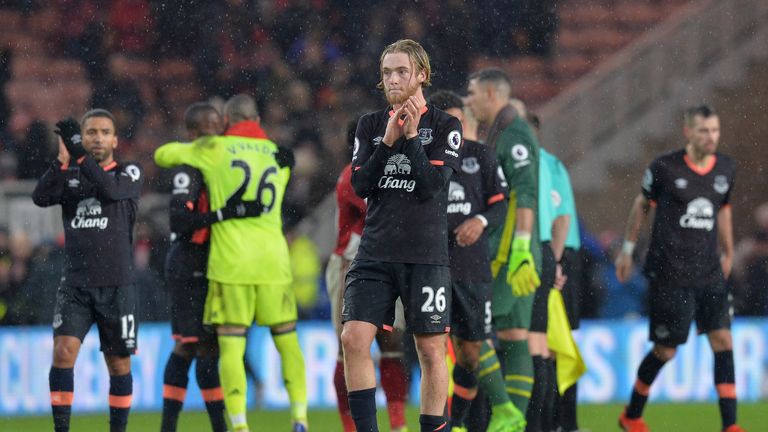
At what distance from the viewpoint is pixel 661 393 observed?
12.2 m

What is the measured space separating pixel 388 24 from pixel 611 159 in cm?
310

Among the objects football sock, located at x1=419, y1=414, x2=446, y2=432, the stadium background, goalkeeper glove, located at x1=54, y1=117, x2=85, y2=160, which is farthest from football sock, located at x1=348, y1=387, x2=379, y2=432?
the stadium background

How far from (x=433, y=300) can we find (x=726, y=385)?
11.0ft

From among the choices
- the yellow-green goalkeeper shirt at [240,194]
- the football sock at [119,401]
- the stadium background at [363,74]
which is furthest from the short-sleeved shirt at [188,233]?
the stadium background at [363,74]

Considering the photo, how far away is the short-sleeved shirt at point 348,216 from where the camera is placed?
25.7 ft

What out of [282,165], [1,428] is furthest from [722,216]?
[1,428]

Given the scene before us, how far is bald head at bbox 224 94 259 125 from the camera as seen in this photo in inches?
331

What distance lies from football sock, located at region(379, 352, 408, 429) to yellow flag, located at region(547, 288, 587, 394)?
48.7 inches

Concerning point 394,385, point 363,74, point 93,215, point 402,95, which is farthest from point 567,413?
point 363,74

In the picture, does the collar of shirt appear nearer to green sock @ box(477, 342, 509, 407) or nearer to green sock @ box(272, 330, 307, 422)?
green sock @ box(272, 330, 307, 422)

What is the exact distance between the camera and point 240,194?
8.26 metres

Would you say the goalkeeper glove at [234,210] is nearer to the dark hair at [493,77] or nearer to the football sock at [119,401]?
the football sock at [119,401]

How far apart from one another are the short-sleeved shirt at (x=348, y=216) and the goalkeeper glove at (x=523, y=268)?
0.89 meters

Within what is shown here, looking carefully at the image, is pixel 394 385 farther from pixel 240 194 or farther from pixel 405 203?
pixel 405 203
